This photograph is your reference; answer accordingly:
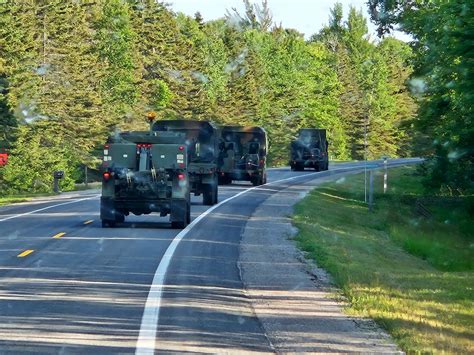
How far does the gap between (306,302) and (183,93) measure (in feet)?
273

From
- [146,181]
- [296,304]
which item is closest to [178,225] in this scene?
[146,181]

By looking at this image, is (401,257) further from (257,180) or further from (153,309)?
(257,180)

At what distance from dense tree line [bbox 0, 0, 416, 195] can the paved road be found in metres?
24.5

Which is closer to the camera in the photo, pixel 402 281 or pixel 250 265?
pixel 402 281

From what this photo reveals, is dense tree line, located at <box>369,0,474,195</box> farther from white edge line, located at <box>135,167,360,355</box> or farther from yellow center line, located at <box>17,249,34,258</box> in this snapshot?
yellow center line, located at <box>17,249,34,258</box>

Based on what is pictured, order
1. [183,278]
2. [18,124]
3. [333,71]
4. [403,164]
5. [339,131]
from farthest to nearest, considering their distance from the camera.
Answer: [333,71], [339,131], [403,164], [18,124], [183,278]

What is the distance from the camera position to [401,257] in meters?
26.1

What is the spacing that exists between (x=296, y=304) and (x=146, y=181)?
13.2 m

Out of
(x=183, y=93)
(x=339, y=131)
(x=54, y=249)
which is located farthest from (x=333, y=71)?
(x=54, y=249)

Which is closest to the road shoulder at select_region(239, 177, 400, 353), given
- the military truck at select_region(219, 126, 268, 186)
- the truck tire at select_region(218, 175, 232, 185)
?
the military truck at select_region(219, 126, 268, 186)

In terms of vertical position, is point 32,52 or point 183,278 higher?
point 32,52

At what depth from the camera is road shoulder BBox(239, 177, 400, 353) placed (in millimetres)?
11039

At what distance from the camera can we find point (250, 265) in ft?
62.1

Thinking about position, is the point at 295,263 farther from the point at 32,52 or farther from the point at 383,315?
the point at 32,52
